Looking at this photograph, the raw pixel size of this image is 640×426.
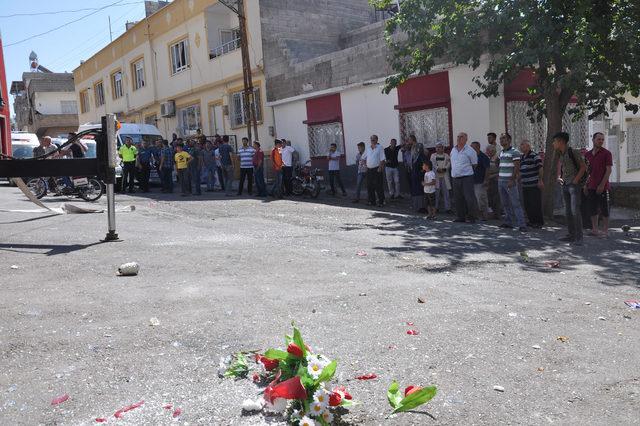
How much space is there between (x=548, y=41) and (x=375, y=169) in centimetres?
526

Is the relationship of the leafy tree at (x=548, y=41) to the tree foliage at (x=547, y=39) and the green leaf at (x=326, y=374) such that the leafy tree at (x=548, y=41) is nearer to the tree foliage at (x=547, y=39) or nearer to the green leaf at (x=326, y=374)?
the tree foliage at (x=547, y=39)

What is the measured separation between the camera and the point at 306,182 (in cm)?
1777

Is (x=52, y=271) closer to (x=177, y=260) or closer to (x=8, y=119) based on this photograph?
(x=177, y=260)

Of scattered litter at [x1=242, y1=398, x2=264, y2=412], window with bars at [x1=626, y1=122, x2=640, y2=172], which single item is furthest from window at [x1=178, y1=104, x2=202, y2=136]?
scattered litter at [x1=242, y1=398, x2=264, y2=412]

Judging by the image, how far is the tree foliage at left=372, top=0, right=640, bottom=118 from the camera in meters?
11.6

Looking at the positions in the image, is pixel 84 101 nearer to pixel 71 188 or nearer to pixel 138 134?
pixel 138 134

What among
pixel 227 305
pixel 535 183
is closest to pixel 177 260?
pixel 227 305

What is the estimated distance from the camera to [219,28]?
25.8 m

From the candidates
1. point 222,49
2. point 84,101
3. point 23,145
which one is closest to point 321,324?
point 23,145

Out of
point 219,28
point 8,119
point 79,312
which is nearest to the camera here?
point 79,312

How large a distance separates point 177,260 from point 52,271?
138 cm

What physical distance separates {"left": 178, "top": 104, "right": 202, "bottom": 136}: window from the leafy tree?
15882 mm

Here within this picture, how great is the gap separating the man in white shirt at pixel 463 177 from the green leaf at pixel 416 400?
9.20m

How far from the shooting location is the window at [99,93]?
39469 millimetres
